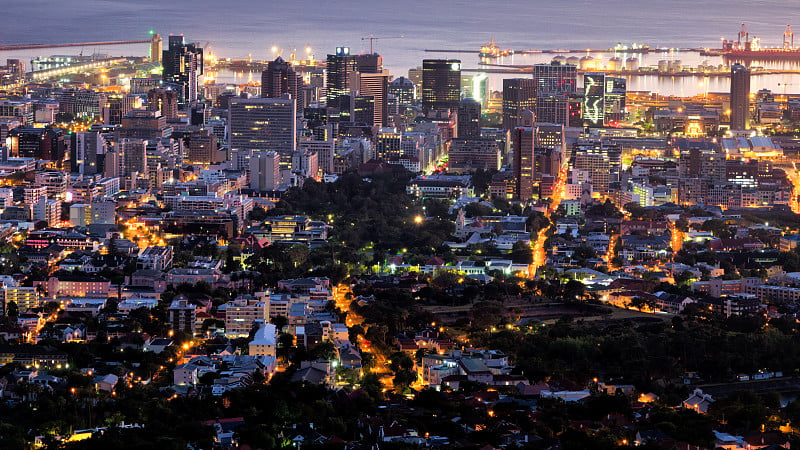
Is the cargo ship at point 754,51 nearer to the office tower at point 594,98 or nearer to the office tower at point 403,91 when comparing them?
the office tower at point 594,98

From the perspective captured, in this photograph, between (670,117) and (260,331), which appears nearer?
(260,331)

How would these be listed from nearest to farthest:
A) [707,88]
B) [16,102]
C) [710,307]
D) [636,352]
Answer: [636,352], [710,307], [16,102], [707,88]

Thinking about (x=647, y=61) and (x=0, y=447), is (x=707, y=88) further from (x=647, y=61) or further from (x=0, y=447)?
(x=0, y=447)

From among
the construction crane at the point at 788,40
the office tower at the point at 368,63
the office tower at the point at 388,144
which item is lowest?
the office tower at the point at 388,144

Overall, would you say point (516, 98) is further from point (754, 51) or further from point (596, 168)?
point (754, 51)

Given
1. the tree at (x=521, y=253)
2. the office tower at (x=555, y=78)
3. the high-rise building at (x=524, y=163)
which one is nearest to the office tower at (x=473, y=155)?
the high-rise building at (x=524, y=163)

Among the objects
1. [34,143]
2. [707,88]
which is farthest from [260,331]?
[707,88]
